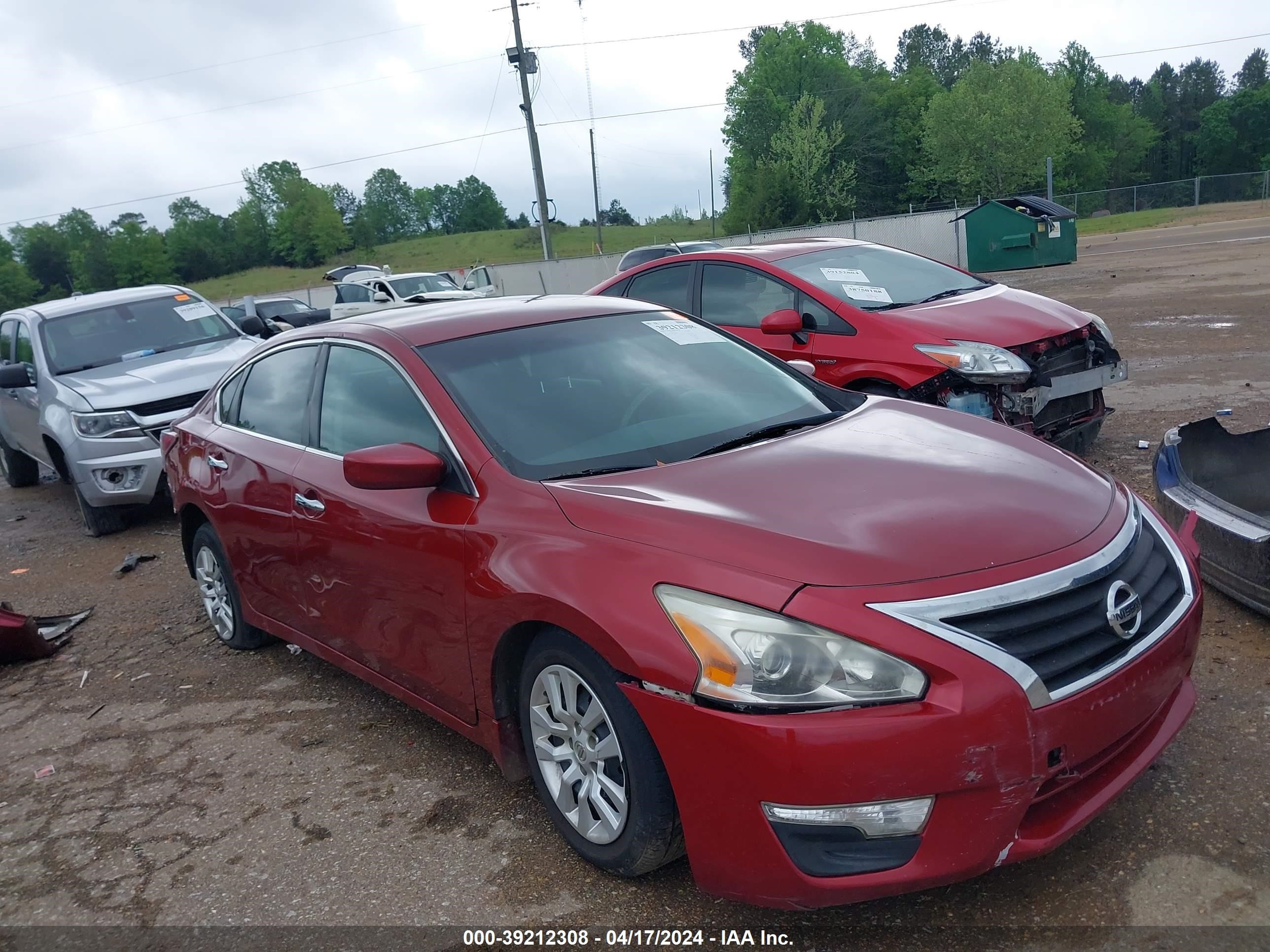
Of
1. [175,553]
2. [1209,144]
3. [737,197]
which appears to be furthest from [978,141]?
[175,553]

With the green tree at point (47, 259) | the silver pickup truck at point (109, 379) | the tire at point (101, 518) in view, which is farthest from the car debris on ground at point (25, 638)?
the green tree at point (47, 259)

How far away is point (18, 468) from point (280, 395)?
7940 millimetres

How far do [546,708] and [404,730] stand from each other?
1.32 meters

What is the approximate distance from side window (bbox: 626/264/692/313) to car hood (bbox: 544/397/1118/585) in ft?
13.5

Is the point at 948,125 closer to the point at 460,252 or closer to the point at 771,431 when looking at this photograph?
the point at 460,252

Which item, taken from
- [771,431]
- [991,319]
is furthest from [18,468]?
[771,431]

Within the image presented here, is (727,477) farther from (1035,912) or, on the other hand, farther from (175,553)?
(175,553)

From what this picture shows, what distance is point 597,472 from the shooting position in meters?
3.19

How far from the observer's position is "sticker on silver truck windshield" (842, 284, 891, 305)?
6703 mm

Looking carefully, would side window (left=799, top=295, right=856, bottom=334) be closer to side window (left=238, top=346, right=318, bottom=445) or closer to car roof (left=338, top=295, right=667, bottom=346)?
car roof (left=338, top=295, right=667, bottom=346)

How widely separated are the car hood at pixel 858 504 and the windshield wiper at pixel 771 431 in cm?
7

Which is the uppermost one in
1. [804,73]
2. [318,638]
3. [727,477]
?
[804,73]

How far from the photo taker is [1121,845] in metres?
2.82

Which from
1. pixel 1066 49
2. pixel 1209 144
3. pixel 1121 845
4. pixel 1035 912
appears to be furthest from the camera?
pixel 1066 49
